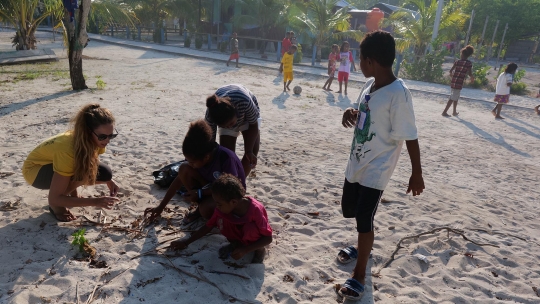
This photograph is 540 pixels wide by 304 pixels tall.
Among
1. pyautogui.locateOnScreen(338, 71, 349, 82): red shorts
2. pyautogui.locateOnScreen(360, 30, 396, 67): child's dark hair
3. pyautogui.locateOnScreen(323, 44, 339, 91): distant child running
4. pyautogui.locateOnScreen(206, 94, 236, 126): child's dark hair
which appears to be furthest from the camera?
pyautogui.locateOnScreen(323, 44, 339, 91): distant child running

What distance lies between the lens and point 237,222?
2836 millimetres

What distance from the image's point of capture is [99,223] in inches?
134

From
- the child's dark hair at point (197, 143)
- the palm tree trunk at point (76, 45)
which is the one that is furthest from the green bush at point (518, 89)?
the child's dark hair at point (197, 143)

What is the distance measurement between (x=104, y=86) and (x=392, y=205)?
7980 mm

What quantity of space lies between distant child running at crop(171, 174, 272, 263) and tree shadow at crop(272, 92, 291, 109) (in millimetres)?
6001

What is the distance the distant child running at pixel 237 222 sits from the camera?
105 inches

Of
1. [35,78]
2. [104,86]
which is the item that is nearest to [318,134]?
[104,86]

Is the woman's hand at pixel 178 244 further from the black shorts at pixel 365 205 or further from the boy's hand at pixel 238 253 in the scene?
the black shorts at pixel 365 205

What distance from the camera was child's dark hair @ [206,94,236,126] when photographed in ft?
10.3

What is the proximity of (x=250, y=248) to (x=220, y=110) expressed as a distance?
110 centimetres

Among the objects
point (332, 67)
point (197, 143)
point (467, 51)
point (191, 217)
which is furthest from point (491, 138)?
point (197, 143)

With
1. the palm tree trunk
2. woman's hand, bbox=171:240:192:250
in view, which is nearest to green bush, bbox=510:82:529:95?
the palm tree trunk

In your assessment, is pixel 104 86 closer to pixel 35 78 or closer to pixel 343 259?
pixel 35 78

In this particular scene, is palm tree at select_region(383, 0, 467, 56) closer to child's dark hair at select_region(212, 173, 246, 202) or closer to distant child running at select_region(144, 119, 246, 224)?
distant child running at select_region(144, 119, 246, 224)
